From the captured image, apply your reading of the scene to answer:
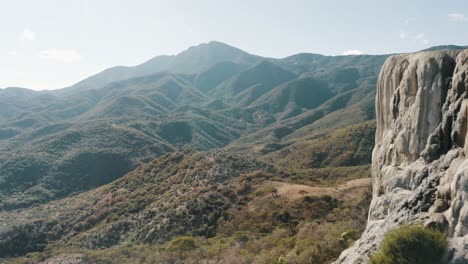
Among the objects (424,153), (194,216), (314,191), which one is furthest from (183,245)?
(424,153)

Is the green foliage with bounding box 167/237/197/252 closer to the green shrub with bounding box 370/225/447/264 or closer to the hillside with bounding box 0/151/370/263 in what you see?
the hillside with bounding box 0/151/370/263

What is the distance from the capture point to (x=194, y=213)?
61.2m

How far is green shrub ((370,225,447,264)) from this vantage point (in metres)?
14.3

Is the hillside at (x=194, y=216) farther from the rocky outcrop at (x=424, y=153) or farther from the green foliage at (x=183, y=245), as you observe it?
the rocky outcrop at (x=424, y=153)

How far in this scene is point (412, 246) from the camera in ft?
48.3

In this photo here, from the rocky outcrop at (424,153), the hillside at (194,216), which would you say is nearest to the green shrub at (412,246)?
the rocky outcrop at (424,153)

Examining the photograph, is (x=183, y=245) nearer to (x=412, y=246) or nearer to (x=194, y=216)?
(x=194, y=216)

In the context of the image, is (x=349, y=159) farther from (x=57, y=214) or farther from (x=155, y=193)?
(x=57, y=214)

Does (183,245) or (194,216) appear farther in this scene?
(194,216)

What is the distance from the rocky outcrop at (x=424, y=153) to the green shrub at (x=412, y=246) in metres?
0.43

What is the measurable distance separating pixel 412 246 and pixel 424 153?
15.0 feet

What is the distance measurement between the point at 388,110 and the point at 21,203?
366ft

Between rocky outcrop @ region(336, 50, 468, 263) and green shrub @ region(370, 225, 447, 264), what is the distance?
1.39 ft

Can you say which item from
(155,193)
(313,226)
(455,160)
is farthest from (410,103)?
(155,193)
